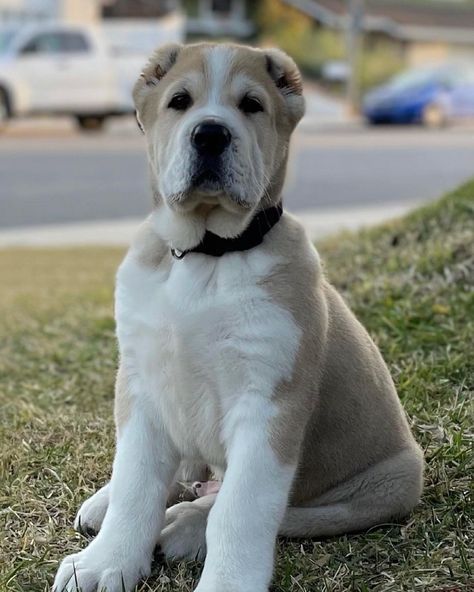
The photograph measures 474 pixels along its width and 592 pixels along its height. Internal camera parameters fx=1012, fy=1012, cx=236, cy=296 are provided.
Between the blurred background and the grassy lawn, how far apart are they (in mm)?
1403

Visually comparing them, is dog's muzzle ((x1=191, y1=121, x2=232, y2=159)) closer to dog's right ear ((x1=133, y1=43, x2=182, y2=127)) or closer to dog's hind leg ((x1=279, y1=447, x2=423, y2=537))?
dog's right ear ((x1=133, y1=43, x2=182, y2=127))

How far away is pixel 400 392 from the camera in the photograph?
459 centimetres

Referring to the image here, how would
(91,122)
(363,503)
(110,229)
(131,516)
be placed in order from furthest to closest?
(91,122) < (110,229) < (363,503) < (131,516)

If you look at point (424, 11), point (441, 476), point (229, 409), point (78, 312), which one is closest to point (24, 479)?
point (229, 409)

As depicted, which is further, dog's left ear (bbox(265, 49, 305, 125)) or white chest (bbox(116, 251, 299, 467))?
Result: dog's left ear (bbox(265, 49, 305, 125))

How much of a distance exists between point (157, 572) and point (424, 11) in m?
46.2

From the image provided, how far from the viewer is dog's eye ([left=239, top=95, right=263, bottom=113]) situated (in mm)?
3252

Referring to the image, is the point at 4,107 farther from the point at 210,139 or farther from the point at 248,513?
the point at 248,513

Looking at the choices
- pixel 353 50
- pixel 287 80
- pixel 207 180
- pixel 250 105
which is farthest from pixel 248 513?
pixel 353 50

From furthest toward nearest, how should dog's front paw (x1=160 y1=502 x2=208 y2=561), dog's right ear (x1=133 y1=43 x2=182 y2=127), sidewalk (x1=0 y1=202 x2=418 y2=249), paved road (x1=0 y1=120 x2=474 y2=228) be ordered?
paved road (x1=0 y1=120 x2=474 y2=228) < sidewalk (x1=0 y1=202 x2=418 y2=249) < dog's right ear (x1=133 y1=43 x2=182 y2=127) < dog's front paw (x1=160 y1=502 x2=208 y2=561)

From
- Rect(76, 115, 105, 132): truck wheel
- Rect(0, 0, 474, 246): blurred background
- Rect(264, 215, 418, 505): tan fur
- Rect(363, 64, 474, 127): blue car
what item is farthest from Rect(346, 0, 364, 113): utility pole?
Rect(264, 215, 418, 505): tan fur

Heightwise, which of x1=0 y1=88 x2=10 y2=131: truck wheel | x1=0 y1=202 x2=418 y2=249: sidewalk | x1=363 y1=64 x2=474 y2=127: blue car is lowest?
x1=363 y1=64 x2=474 y2=127: blue car

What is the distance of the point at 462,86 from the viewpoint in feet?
98.4

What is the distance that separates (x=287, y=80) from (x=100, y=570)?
1.74 meters
